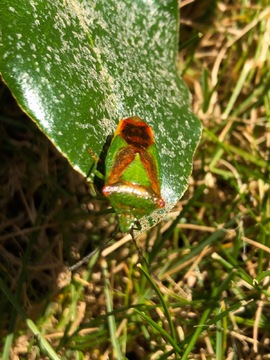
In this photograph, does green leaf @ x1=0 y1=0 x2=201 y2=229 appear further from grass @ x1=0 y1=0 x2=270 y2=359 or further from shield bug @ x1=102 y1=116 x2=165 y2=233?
grass @ x1=0 y1=0 x2=270 y2=359

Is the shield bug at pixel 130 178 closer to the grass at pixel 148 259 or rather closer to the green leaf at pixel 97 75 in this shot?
the green leaf at pixel 97 75

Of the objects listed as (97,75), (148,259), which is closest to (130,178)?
(97,75)

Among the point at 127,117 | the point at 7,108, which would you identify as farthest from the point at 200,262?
the point at 7,108

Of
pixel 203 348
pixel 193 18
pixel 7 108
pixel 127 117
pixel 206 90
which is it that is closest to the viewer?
pixel 127 117

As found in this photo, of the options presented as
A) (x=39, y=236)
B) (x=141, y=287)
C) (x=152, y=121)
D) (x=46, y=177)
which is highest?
(x=152, y=121)

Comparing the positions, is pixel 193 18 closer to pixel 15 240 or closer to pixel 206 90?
pixel 206 90

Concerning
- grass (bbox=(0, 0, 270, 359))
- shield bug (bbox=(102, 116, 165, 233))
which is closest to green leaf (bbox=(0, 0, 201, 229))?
shield bug (bbox=(102, 116, 165, 233))

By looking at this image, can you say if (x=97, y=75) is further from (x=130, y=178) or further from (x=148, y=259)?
(x=148, y=259)
